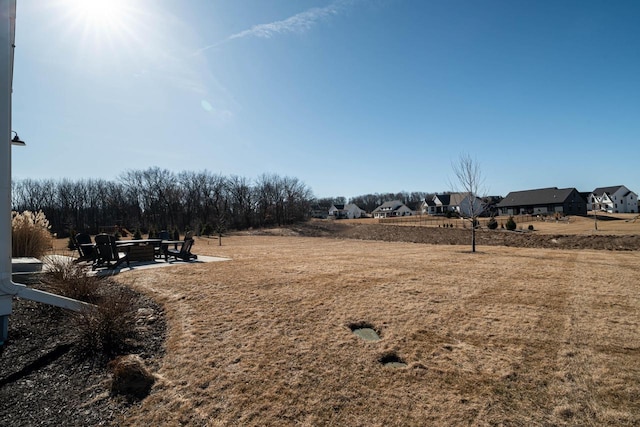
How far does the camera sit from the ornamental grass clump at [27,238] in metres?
10.3

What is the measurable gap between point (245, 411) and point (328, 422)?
0.84m

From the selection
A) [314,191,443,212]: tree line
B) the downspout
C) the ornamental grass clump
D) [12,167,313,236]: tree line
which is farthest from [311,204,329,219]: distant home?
the downspout

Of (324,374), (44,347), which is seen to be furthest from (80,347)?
(324,374)

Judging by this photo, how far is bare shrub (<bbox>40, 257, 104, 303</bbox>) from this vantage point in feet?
19.8

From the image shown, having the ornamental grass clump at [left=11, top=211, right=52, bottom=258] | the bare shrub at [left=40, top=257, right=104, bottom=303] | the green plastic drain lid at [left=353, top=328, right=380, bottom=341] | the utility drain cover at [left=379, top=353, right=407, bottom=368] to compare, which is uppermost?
the ornamental grass clump at [left=11, top=211, right=52, bottom=258]

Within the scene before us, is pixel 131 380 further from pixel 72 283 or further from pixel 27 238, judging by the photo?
pixel 27 238

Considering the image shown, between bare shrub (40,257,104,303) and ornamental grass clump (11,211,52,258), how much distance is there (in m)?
5.14

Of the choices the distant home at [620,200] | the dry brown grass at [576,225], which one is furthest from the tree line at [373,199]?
the dry brown grass at [576,225]

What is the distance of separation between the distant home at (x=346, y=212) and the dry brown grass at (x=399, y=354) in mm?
84494

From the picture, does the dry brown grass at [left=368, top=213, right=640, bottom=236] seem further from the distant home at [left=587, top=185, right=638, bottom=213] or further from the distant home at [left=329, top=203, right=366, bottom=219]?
the distant home at [left=329, top=203, right=366, bottom=219]

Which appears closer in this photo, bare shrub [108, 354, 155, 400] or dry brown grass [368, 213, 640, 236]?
bare shrub [108, 354, 155, 400]

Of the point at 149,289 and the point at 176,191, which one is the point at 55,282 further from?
the point at 176,191

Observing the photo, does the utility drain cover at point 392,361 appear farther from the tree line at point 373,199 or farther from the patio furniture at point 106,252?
the tree line at point 373,199

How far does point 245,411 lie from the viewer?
3.21 meters
